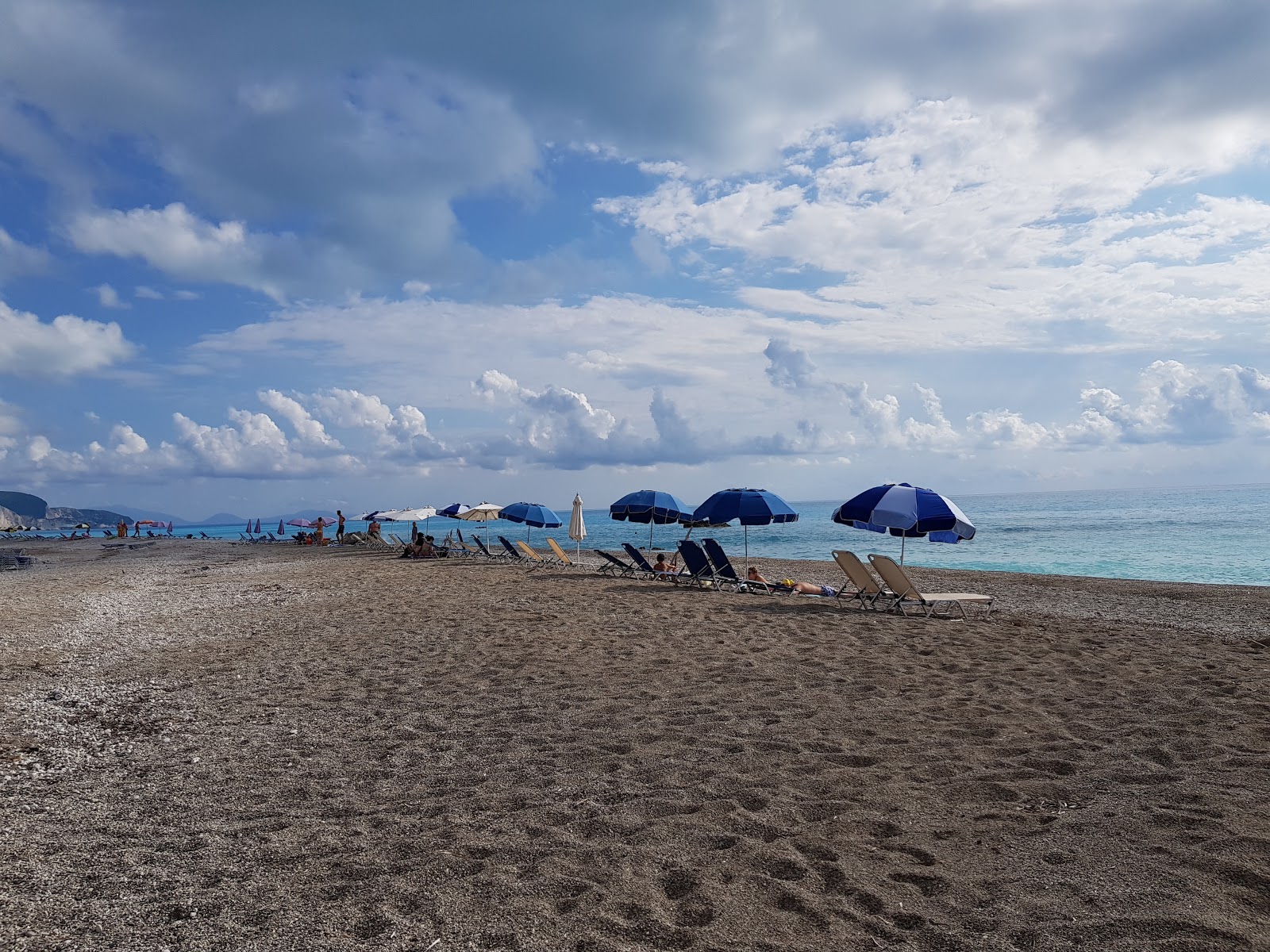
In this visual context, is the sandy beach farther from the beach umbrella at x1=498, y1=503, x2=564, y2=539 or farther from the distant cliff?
the distant cliff

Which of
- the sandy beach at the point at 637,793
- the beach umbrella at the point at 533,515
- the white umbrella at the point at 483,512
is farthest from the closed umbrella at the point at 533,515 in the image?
the sandy beach at the point at 637,793

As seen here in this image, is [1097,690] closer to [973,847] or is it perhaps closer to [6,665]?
[973,847]

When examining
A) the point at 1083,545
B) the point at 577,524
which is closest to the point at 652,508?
the point at 577,524

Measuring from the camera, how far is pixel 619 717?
534cm

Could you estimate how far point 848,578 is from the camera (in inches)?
582

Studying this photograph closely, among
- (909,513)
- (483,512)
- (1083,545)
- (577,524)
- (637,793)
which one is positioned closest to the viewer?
(637,793)

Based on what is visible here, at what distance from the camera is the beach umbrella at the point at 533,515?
72.3 ft

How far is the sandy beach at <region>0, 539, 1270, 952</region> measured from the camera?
271cm

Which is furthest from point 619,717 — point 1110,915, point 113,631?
point 113,631

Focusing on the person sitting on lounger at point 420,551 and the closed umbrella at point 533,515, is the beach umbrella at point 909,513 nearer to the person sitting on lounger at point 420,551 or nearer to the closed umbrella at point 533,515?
the closed umbrella at point 533,515

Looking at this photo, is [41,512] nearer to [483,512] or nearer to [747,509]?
[483,512]

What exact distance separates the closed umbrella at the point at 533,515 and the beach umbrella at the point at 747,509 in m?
7.79

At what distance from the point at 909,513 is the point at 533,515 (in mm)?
13346

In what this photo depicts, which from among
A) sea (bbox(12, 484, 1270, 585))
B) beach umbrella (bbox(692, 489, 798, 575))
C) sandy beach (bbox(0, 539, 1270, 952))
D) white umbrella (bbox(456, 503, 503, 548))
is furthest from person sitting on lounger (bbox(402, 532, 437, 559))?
sandy beach (bbox(0, 539, 1270, 952))
